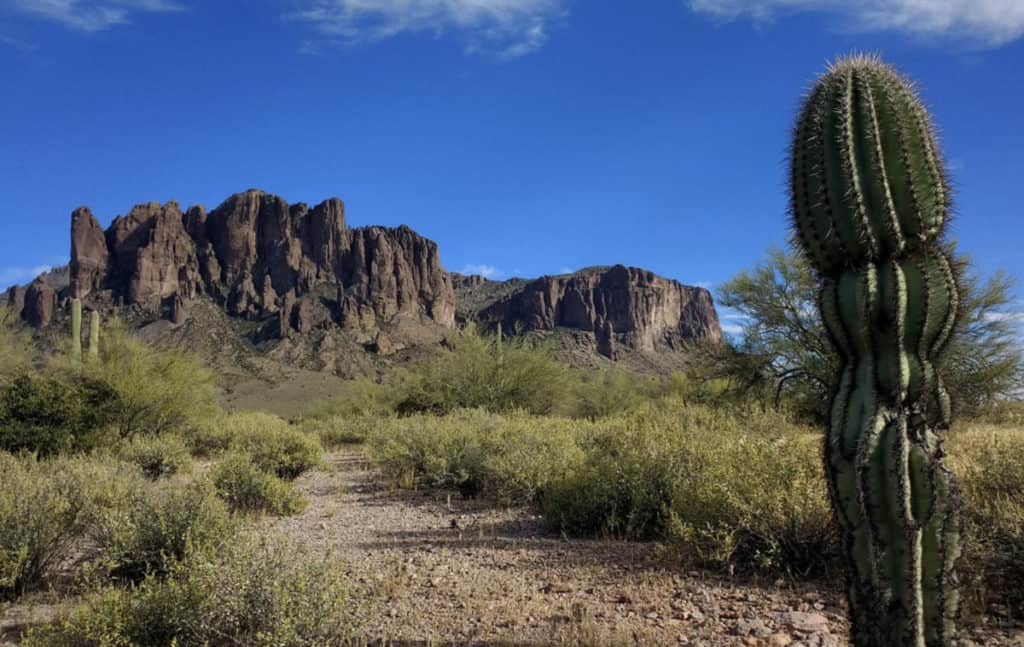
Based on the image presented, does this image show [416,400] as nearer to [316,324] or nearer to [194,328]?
[194,328]

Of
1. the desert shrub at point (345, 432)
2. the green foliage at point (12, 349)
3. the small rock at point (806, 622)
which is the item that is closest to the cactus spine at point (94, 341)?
the green foliage at point (12, 349)

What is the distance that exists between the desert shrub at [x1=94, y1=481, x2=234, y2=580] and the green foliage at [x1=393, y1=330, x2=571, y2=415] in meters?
17.4

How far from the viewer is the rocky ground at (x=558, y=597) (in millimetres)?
3861

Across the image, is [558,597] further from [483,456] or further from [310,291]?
[310,291]

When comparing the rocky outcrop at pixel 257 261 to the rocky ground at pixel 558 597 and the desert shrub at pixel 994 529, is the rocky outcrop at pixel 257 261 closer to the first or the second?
the rocky ground at pixel 558 597

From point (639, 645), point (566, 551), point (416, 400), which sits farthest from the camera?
point (416, 400)

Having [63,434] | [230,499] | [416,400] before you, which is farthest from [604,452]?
[416,400]

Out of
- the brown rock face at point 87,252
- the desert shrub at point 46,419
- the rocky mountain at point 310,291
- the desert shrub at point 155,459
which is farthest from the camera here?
the brown rock face at point 87,252

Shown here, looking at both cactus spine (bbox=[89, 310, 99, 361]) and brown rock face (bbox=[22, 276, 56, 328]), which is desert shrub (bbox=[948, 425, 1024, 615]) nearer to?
cactus spine (bbox=[89, 310, 99, 361])

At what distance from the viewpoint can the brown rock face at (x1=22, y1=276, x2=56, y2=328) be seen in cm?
9000

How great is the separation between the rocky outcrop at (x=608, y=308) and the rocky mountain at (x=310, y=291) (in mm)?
253

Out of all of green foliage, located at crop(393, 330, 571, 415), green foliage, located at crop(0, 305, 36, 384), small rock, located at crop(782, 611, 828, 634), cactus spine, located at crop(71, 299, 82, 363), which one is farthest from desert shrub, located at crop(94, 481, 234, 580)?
green foliage, located at crop(393, 330, 571, 415)

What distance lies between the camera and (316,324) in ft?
252

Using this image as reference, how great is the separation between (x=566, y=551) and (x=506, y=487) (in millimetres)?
3006
